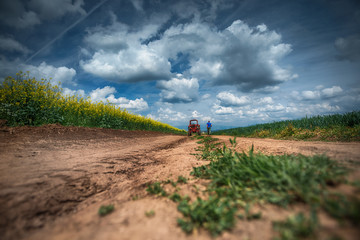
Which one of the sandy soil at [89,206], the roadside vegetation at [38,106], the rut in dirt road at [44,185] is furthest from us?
the roadside vegetation at [38,106]

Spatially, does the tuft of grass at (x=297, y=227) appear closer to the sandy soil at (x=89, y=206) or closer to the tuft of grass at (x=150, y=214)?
the sandy soil at (x=89, y=206)

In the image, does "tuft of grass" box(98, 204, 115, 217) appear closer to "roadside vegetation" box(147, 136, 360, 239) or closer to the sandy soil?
the sandy soil

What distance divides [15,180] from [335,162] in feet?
15.2

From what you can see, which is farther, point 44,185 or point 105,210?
point 44,185

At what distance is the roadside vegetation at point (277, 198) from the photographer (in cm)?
125

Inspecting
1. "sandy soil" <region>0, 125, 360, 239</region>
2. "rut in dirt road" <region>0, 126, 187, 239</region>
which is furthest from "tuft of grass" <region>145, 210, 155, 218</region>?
"rut in dirt road" <region>0, 126, 187, 239</region>

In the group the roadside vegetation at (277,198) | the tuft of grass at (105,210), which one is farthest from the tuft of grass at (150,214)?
A: the tuft of grass at (105,210)

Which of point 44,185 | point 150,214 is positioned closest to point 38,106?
point 44,185

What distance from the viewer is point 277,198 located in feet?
5.22

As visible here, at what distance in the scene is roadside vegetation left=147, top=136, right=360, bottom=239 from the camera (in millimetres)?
1249

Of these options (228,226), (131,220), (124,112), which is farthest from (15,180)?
(124,112)

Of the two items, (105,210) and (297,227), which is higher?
(297,227)

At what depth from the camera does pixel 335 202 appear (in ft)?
4.31

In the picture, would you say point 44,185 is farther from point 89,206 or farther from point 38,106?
point 38,106
